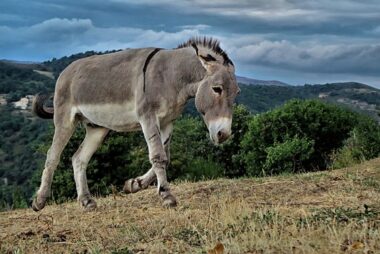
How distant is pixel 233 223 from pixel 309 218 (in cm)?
78

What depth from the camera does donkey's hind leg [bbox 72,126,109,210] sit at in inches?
475

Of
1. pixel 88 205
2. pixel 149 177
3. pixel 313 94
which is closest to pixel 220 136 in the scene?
pixel 149 177

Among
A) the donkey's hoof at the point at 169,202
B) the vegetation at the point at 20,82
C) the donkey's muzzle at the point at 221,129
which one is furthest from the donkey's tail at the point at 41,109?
the vegetation at the point at 20,82

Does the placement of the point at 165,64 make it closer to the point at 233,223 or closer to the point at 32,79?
the point at 233,223

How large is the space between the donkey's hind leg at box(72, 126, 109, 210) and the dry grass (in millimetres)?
284

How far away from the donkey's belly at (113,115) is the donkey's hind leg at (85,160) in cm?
65

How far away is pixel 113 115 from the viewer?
11.4m

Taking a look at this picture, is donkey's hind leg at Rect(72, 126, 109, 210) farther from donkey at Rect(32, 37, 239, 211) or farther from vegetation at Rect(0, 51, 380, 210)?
vegetation at Rect(0, 51, 380, 210)

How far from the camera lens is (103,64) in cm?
1181

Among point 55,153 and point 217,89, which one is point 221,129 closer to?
point 217,89

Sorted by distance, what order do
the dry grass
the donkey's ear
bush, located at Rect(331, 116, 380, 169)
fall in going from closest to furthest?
1. the dry grass
2. the donkey's ear
3. bush, located at Rect(331, 116, 380, 169)

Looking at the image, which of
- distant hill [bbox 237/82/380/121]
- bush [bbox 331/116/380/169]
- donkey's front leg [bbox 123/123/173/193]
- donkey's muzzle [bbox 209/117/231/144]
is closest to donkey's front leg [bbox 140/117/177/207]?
donkey's front leg [bbox 123/123/173/193]

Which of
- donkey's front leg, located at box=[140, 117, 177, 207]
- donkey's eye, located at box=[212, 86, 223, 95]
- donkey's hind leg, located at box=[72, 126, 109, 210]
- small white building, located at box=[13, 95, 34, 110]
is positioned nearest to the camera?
donkey's eye, located at box=[212, 86, 223, 95]

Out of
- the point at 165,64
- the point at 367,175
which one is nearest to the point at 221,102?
the point at 165,64
